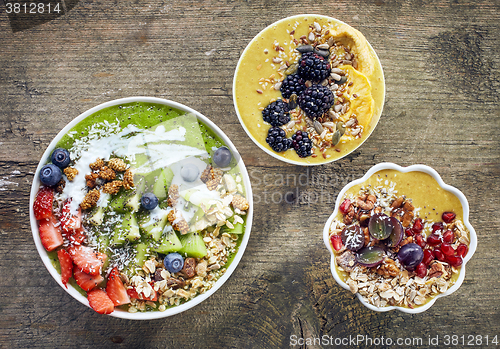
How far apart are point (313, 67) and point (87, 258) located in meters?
1.84

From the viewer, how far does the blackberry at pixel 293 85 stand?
1.95 m

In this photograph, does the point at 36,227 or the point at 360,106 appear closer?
the point at 36,227

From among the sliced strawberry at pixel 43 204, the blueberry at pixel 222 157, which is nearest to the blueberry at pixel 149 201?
the blueberry at pixel 222 157

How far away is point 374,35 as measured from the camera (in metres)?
2.21

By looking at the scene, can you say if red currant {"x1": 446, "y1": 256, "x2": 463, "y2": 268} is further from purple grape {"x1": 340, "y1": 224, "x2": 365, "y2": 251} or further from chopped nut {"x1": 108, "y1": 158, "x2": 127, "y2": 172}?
chopped nut {"x1": 108, "y1": 158, "x2": 127, "y2": 172}

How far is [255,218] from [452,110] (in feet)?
5.70

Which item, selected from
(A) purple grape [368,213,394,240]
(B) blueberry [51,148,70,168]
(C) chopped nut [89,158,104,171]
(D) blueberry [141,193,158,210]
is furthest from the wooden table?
(D) blueberry [141,193,158,210]

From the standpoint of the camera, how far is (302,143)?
1969 mm

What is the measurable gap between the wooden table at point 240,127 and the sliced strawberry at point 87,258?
0.64 metres

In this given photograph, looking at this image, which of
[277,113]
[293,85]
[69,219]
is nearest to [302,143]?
[277,113]

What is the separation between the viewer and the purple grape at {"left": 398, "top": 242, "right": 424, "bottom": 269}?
186cm

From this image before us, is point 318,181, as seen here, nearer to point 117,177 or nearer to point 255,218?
point 255,218

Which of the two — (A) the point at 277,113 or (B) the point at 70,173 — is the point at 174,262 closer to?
(B) the point at 70,173

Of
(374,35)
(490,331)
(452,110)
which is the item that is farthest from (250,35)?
(490,331)
